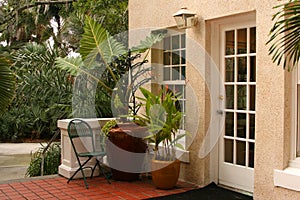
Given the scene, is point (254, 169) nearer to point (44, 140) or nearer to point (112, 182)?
point (112, 182)

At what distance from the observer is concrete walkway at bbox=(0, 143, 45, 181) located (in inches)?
359

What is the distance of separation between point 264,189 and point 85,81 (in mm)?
4036

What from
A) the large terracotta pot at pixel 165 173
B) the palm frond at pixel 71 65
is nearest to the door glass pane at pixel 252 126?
the large terracotta pot at pixel 165 173

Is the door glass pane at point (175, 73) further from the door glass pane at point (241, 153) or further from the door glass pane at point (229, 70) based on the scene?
the door glass pane at point (241, 153)

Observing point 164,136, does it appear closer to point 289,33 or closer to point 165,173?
point 165,173

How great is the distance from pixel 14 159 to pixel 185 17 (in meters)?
7.47

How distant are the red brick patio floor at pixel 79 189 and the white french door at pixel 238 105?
708 millimetres

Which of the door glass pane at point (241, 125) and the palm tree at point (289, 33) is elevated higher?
the palm tree at point (289, 33)

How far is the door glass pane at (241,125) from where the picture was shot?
5621mm

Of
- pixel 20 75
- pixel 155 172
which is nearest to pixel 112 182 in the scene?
pixel 155 172

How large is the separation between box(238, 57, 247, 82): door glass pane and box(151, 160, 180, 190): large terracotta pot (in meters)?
1.49

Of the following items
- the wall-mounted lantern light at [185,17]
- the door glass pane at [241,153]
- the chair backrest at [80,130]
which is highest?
the wall-mounted lantern light at [185,17]

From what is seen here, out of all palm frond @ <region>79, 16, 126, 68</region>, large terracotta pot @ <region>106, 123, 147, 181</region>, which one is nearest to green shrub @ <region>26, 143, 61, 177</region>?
large terracotta pot @ <region>106, 123, 147, 181</region>

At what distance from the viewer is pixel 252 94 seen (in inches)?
216
